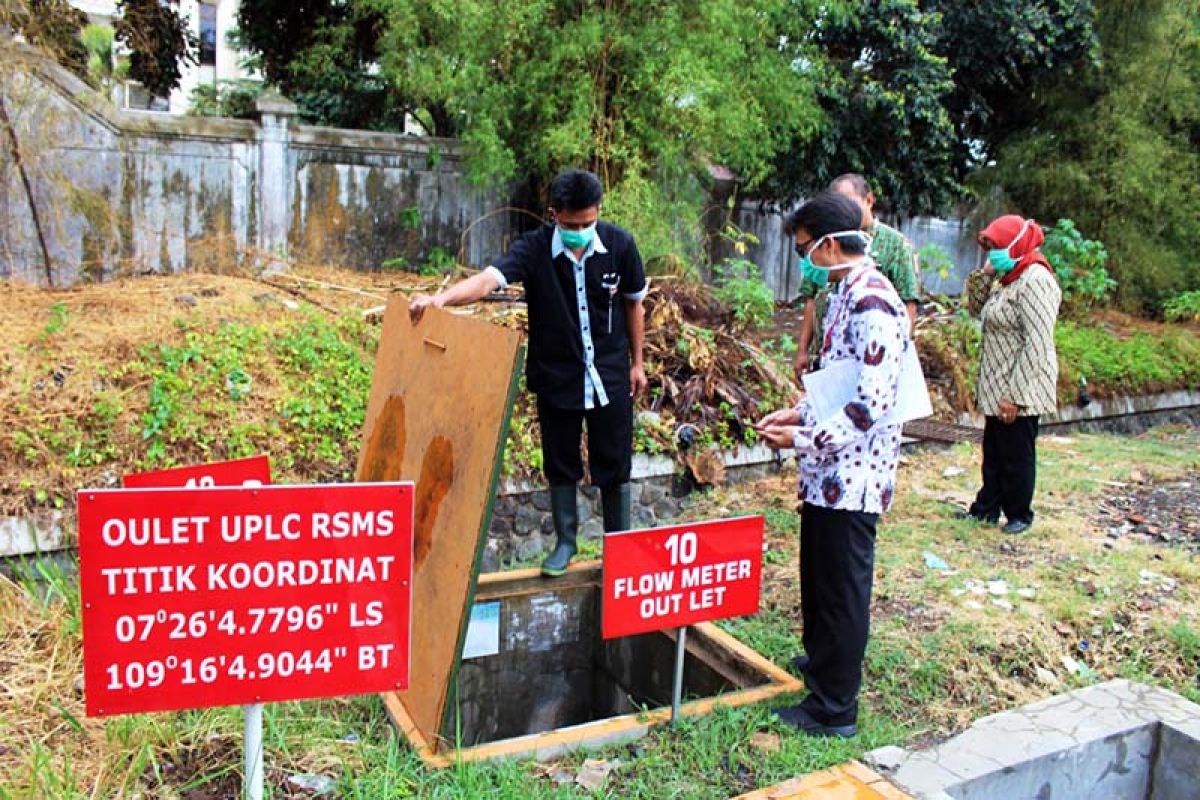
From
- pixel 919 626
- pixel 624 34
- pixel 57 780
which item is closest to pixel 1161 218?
pixel 624 34

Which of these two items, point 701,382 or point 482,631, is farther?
point 701,382

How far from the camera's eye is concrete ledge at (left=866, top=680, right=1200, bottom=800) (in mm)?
3096

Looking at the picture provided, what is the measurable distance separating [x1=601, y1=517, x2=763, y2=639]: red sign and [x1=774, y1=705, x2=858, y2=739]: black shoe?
17.6 inches

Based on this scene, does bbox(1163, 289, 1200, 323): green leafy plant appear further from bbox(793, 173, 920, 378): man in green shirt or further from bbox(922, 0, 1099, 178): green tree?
bbox(793, 173, 920, 378): man in green shirt

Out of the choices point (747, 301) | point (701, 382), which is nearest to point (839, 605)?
point (701, 382)

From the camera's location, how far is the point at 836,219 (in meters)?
3.15

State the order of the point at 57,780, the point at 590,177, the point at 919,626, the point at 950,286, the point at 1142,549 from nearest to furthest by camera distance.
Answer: the point at 57,780, the point at 590,177, the point at 919,626, the point at 1142,549, the point at 950,286

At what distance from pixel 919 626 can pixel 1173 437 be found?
7.00m

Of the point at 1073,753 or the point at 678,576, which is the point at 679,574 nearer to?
the point at 678,576

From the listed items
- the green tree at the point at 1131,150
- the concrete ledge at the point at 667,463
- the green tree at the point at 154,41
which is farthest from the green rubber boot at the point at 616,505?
the green tree at the point at 1131,150

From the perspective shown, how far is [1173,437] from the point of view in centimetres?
961

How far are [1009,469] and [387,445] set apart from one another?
367 cm

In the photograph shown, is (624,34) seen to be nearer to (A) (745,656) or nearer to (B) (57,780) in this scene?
(A) (745,656)

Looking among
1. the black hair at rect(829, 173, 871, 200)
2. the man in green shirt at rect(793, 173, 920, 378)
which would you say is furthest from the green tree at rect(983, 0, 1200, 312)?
the black hair at rect(829, 173, 871, 200)
